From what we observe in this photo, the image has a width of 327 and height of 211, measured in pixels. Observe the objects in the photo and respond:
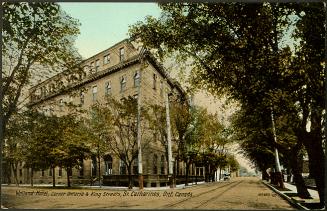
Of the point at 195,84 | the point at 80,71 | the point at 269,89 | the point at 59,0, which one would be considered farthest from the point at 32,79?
the point at 269,89

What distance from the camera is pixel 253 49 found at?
13.8m

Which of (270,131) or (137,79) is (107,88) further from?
(270,131)

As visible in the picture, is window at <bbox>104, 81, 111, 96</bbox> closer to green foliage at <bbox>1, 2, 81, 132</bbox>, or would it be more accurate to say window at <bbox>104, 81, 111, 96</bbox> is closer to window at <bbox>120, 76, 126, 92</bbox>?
window at <bbox>120, 76, 126, 92</bbox>

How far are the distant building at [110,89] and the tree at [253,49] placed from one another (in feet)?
5.52

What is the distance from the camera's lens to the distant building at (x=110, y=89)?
50.8 ft

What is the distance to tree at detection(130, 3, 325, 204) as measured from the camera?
41.6ft

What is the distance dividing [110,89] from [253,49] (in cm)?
1189

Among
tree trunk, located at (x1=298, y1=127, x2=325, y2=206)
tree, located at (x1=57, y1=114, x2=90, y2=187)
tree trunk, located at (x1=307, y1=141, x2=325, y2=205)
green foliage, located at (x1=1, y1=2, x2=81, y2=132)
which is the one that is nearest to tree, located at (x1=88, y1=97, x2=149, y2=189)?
tree, located at (x1=57, y1=114, x2=90, y2=187)

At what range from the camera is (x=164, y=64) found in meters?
16.2

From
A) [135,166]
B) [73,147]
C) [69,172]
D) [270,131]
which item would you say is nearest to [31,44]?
[73,147]

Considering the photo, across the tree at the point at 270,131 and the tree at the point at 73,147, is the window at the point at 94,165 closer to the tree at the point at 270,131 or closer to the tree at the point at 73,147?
the tree at the point at 73,147

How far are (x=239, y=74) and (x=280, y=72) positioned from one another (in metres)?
1.76

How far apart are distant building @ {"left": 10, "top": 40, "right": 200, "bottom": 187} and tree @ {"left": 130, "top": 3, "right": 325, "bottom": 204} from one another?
5.52ft

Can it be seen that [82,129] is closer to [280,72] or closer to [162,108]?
[162,108]
